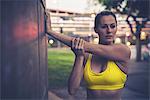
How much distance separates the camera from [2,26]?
166 cm

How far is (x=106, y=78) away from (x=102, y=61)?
0.17 metres

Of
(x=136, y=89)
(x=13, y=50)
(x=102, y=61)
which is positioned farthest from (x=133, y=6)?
(x=13, y=50)

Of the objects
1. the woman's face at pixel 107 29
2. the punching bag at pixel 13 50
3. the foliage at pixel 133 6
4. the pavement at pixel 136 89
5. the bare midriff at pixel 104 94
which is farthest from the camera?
the foliage at pixel 133 6

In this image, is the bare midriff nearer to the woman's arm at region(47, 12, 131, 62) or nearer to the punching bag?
the woman's arm at region(47, 12, 131, 62)

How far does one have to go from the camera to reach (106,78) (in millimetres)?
2426

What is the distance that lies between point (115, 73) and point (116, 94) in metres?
0.22

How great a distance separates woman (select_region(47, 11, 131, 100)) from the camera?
2.38m

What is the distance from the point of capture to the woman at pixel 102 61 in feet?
7.82

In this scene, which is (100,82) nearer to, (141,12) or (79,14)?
(141,12)

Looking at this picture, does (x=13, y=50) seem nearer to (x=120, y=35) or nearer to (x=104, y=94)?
(x=104, y=94)

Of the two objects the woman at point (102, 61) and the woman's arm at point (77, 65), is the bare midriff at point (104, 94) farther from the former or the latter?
the woman's arm at point (77, 65)

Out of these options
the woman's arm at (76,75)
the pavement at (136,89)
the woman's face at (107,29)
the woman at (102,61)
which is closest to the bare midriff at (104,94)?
the woman at (102,61)

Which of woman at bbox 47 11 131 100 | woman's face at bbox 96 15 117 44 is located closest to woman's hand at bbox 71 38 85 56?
woman at bbox 47 11 131 100

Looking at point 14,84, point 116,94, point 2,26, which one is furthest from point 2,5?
point 116,94
